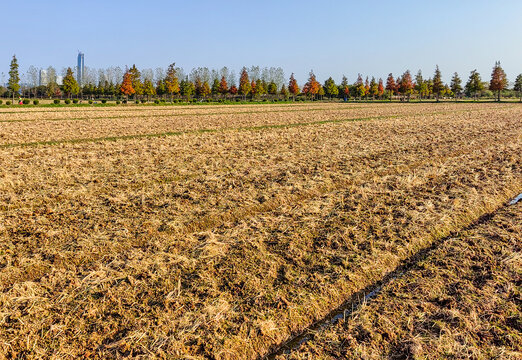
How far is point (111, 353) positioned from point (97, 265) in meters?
2.02

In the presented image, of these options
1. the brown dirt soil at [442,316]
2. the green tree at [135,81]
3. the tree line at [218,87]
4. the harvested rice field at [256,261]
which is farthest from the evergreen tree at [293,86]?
the brown dirt soil at [442,316]

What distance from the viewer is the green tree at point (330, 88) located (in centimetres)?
11631

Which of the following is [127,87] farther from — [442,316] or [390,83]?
[442,316]

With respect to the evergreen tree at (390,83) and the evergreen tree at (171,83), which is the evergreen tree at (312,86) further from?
the evergreen tree at (171,83)

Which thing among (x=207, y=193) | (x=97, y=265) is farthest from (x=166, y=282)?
(x=207, y=193)

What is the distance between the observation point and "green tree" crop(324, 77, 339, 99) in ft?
382


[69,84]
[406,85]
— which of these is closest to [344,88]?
[406,85]

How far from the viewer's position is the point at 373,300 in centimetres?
478

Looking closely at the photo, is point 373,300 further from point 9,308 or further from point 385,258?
point 9,308

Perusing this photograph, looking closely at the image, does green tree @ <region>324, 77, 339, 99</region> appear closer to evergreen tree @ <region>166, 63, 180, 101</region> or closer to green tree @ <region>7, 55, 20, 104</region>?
evergreen tree @ <region>166, 63, 180, 101</region>

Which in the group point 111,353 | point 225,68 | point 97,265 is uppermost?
point 225,68

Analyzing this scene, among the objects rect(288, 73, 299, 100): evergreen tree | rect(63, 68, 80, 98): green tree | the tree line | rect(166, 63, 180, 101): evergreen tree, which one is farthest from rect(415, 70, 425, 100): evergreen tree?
rect(63, 68, 80, 98): green tree

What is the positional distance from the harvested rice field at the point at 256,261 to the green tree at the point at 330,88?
4285 inches

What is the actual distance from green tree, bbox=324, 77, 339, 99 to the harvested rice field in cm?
10885
